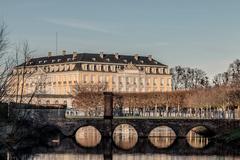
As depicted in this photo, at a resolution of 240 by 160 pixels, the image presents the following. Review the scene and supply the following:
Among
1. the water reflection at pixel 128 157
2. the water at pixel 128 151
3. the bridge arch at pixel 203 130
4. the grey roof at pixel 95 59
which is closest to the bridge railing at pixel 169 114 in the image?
the bridge arch at pixel 203 130

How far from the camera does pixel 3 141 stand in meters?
24.9

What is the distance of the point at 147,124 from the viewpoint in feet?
157

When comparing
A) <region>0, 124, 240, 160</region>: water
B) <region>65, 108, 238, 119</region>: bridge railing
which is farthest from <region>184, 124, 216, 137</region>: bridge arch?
<region>0, 124, 240, 160</region>: water

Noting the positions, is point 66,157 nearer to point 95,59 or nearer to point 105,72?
point 95,59

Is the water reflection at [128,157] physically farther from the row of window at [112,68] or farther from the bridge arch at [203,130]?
the row of window at [112,68]

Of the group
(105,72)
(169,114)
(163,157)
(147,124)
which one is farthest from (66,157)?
(105,72)

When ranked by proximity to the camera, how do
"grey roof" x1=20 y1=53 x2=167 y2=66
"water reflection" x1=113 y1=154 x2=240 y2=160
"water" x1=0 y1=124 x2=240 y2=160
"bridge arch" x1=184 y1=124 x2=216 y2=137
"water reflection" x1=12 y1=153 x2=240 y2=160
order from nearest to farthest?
"water reflection" x1=12 y1=153 x2=240 y2=160 → "water reflection" x1=113 y1=154 x2=240 y2=160 → "water" x1=0 y1=124 x2=240 y2=160 → "bridge arch" x1=184 y1=124 x2=216 y2=137 → "grey roof" x1=20 y1=53 x2=167 y2=66

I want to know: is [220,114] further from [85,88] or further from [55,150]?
[85,88]

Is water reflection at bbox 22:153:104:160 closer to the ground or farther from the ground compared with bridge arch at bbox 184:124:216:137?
closer to the ground

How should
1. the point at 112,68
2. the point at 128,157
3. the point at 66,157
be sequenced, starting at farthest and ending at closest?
the point at 112,68
the point at 128,157
the point at 66,157

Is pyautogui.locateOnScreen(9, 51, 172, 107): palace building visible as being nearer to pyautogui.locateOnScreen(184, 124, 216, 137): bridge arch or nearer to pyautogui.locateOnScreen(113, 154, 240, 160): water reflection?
pyautogui.locateOnScreen(184, 124, 216, 137): bridge arch

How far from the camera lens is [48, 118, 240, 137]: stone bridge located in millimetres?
46812

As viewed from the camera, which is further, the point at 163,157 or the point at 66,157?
the point at 163,157

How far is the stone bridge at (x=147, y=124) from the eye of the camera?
46812 millimetres
